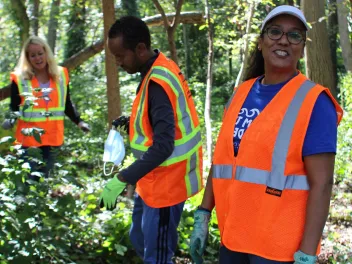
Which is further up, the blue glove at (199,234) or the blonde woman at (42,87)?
the blonde woman at (42,87)

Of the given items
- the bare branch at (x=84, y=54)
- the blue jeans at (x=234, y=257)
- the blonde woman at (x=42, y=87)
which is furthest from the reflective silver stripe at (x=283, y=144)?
the bare branch at (x=84, y=54)

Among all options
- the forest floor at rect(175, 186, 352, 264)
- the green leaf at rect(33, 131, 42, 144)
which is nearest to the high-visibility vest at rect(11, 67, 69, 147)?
the green leaf at rect(33, 131, 42, 144)

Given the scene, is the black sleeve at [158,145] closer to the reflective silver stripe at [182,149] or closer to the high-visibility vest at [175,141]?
the high-visibility vest at [175,141]

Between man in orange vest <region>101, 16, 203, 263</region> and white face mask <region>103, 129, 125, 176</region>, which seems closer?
man in orange vest <region>101, 16, 203, 263</region>

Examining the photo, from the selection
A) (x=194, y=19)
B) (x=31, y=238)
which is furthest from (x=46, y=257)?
(x=194, y=19)

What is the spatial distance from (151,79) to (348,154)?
4.43 meters

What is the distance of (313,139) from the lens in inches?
75.6

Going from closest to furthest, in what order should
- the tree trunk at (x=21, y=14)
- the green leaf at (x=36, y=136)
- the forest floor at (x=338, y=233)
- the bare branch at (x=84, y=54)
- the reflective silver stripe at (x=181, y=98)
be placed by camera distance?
the reflective silver stripe at (x=181, y=98) < the green leaf at (x=36, y=136) < the forest floor at (x=338, y=233) < the bare branch at (x=84, y=54) < the tree trunk at (x=21, y=14)

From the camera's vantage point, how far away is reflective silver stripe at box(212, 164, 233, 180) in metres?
2.17

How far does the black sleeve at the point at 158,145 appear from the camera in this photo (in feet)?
8.85

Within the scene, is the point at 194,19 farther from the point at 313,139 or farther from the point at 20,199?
the point at 313,139

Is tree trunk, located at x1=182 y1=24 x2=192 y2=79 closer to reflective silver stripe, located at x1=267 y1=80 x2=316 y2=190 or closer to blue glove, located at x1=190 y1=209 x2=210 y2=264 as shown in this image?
blue glove, located at x1=190 y1=209 x2=210 y2=264

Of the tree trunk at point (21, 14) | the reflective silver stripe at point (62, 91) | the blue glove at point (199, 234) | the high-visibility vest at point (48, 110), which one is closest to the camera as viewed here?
the blue glove at point (199, 234)

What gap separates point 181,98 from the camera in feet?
9.68
